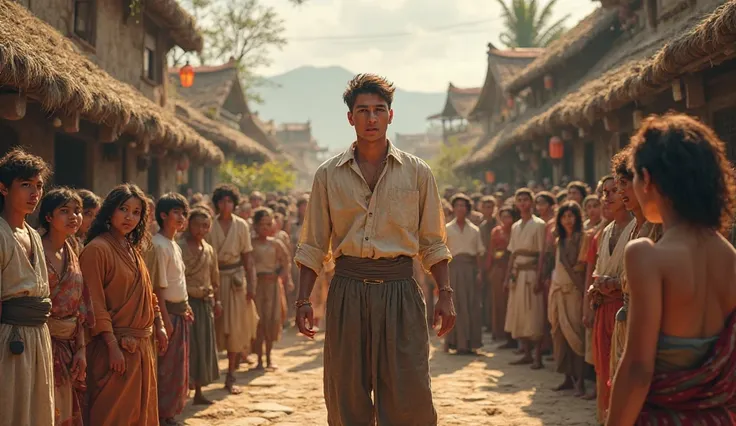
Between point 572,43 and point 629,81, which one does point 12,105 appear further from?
point 572,43

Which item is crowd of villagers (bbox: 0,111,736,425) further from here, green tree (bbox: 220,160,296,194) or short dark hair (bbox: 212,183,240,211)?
green tree (bbox: 220,160,296,194)

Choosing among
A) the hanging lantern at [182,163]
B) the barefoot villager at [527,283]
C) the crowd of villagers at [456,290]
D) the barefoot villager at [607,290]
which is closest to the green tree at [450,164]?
the hanging lantern at [182,163]

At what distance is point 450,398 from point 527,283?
2.55m

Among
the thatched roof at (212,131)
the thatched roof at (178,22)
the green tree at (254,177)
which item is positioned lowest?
the green tree at (254,177)

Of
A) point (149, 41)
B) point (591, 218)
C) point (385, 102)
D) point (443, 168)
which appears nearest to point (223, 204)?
point (591, 218)

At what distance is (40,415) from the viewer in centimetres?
421

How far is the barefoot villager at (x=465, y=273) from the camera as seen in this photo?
10891 mm

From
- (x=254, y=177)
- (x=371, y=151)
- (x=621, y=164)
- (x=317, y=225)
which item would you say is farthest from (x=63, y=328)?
(x=254, y=177)

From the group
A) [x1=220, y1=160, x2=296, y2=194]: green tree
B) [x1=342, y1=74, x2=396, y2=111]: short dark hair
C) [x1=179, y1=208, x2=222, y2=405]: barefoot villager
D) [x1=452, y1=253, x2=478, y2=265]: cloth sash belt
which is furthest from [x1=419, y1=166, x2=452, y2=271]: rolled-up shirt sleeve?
[x1=220, y1=160, x2=296, y2=194]: green tree

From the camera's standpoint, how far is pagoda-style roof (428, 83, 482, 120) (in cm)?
4184

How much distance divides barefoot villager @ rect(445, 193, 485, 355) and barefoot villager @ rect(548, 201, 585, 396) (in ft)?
9.00

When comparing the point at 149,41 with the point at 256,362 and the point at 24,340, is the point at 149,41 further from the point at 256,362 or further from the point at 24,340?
the point at 24,340

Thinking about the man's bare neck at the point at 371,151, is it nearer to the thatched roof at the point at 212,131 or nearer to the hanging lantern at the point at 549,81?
the thatched roof at the point at 212,131

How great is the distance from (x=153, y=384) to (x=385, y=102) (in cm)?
262
